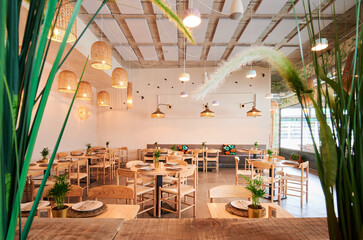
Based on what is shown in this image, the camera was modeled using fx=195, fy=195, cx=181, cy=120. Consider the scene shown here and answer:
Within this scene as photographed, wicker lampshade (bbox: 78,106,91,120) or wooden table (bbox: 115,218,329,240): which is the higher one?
wicker lampshade (bbox: 78,106,91,120)

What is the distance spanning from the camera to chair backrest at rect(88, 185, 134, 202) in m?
2.01

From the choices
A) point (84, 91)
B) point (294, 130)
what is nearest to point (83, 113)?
Result: point (84, 91)

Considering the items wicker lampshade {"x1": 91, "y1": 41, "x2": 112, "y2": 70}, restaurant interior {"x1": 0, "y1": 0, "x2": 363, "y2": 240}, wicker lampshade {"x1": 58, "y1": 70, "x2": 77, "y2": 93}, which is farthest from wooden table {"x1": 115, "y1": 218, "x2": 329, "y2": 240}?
wicker lampshade {"x1": 58, "y1": 70, "x2": 77, "y2": 93}

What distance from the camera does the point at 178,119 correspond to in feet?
27.4

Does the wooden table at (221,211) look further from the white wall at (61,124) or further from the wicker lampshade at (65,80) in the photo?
the white wall at (61,124)

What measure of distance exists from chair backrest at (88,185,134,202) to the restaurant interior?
13 mm

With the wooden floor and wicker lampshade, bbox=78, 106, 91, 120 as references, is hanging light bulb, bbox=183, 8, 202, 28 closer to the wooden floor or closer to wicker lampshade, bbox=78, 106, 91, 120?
the wooden floor

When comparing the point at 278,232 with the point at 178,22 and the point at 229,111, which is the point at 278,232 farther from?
the point at 229,111

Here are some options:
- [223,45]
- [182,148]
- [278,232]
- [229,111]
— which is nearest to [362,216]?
[278,232]

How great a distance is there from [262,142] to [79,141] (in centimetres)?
718

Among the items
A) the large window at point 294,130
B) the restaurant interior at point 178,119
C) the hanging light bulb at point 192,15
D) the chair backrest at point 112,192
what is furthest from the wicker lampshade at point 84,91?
the large window at point 294,130

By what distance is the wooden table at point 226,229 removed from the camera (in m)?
0.63

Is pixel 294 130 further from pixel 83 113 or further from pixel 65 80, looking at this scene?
pixel 65 80

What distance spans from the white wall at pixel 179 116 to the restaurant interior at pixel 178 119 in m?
0.04
